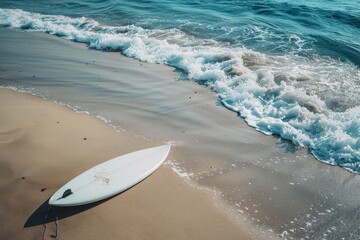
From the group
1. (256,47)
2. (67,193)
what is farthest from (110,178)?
(256,47)

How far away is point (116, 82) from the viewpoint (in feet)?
26.1

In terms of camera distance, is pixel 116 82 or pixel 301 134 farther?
pixel 116 82

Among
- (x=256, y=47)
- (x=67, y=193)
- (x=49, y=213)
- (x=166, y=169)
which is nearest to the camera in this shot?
(x=49, y=213)

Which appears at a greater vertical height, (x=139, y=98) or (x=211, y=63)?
(x=211, y=63)

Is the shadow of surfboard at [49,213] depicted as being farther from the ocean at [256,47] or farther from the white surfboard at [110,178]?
the ocean at [256,47]

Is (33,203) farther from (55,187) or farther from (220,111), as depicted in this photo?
(220,111)

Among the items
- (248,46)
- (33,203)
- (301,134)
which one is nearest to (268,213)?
(301,134)

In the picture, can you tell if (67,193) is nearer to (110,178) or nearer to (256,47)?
(110,178)

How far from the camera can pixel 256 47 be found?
10.6 m

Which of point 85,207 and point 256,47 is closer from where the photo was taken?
point 85,207

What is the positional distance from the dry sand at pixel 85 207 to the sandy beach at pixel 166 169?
0.6 inches

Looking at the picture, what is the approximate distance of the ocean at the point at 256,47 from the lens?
6227 mm

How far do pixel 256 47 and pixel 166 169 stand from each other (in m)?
7.27

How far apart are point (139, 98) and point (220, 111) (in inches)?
79.6
